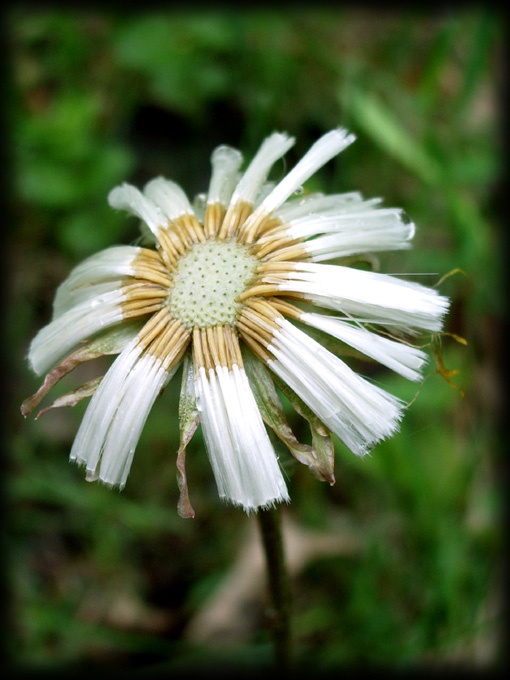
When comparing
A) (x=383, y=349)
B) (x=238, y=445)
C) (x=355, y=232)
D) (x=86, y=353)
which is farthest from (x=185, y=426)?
(x=355, y=232)

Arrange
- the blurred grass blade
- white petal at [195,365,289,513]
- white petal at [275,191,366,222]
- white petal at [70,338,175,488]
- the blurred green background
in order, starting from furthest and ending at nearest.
A: the blurred grass blade → the blurred green background → white petal at [275,191,366,222] → white petal at [70,338,175,488] → white petal at [195,365,289,513]

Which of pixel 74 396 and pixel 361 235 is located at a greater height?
pixel 361 235

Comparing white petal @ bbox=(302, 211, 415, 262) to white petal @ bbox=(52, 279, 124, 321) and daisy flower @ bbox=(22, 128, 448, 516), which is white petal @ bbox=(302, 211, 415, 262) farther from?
white petal @ bbox=(52, 279, 124, 321)

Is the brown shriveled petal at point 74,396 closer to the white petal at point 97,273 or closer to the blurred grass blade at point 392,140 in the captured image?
the white petal at point 97,273

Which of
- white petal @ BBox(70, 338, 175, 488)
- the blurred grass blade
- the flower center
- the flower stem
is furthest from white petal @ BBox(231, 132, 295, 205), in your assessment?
the blurred grass blade

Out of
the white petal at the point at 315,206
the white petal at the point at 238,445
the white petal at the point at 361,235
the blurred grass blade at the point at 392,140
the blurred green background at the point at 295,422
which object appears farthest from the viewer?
the blurred grass blade at the point at 392,140

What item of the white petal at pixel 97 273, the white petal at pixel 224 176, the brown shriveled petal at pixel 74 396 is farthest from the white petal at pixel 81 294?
the white petal at pixel 224 176

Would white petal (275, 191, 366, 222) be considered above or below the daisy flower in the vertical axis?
above

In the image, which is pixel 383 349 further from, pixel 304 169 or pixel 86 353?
pixel 86 353
